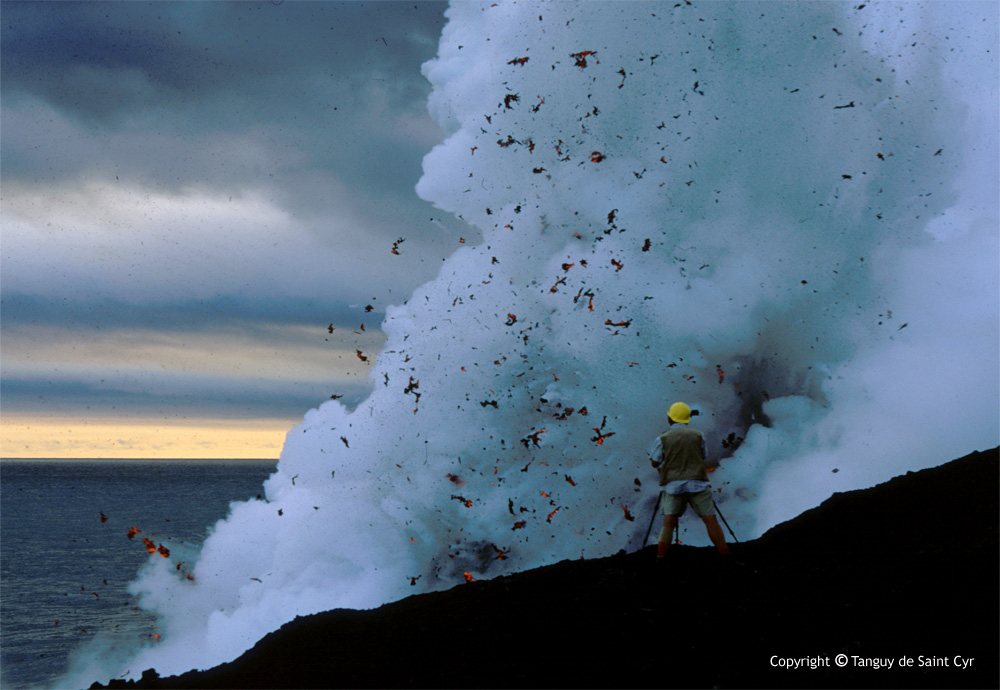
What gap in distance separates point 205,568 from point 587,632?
163ft

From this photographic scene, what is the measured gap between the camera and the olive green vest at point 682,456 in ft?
36.4

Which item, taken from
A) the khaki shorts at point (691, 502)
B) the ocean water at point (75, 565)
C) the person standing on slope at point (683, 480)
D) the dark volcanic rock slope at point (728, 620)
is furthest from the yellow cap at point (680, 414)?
the ocean water at point (75, 565)

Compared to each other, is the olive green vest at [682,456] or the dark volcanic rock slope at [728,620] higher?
the olive green vest at [682,456]

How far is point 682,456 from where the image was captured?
11.1 meters

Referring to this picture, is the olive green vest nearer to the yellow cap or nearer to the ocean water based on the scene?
the yellow cap

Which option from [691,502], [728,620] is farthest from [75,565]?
[728,620]

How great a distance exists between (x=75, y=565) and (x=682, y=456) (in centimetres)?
8140

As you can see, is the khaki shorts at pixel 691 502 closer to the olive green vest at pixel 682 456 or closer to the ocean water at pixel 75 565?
the olive green vest at pixel 682 456

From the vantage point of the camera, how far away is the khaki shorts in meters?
11.1

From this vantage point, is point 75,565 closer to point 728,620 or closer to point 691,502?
point 691,502

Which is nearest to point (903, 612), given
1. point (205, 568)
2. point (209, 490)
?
point (205, 568)

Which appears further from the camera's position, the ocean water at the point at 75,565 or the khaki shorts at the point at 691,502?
the ocean water at the point at 75,565

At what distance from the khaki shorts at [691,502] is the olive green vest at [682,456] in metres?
0.26

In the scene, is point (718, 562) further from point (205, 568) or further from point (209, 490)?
point (209, 490)
